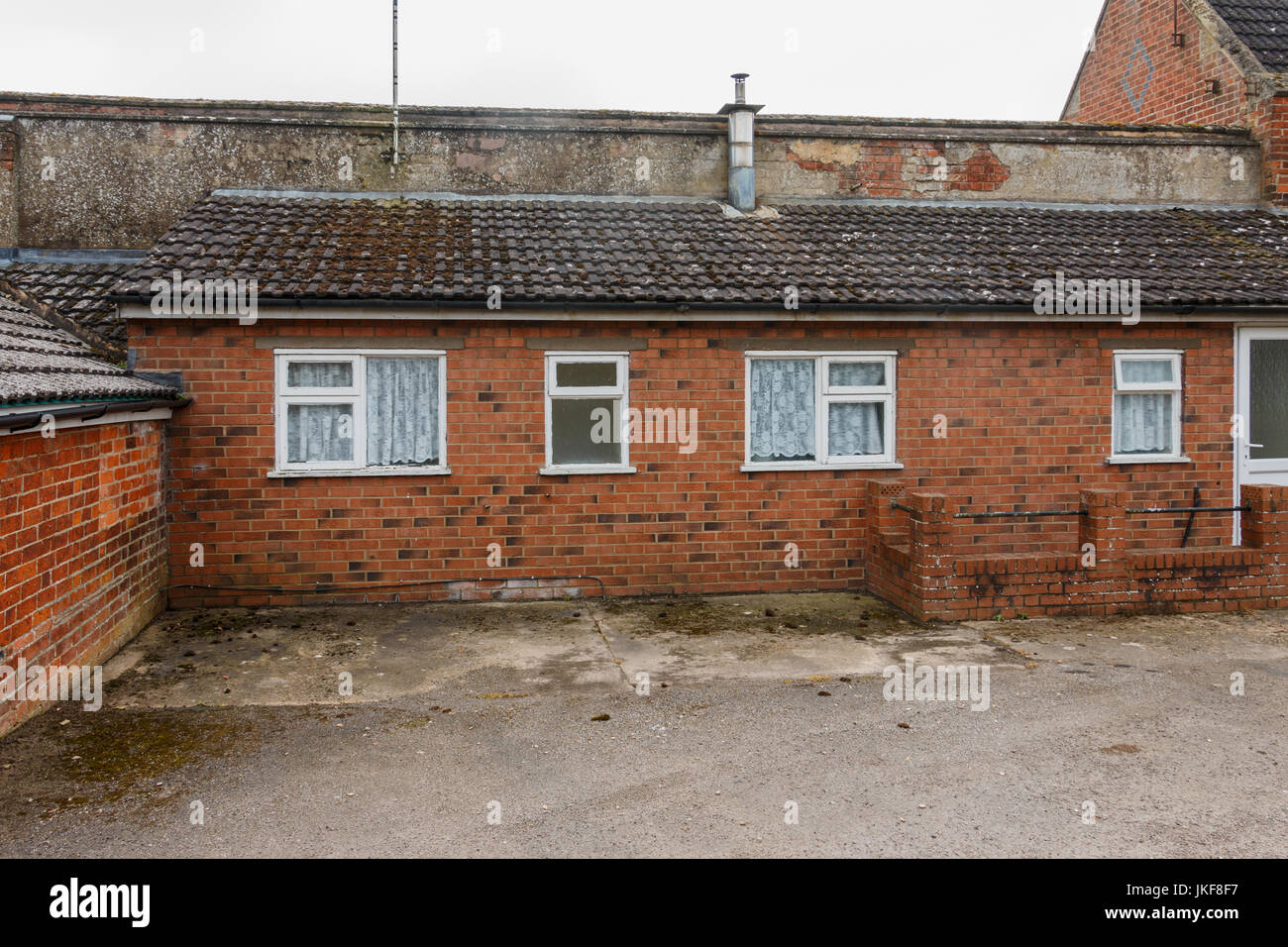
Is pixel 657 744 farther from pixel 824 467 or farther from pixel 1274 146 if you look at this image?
pixel 1274 146

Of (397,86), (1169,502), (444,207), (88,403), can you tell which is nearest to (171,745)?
(88,403)

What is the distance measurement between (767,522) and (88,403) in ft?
19.8

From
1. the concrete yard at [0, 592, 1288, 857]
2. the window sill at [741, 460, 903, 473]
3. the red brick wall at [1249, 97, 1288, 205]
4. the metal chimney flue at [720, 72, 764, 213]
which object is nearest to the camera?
the concrete yard at [0, 592, 1288, 857]

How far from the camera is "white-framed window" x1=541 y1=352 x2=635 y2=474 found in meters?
9.92

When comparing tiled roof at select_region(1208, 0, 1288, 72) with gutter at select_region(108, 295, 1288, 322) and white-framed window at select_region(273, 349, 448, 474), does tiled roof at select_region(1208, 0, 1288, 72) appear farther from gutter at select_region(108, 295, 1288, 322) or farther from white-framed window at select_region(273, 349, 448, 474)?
white-framed window at select_region(273, 349, 448, 474)

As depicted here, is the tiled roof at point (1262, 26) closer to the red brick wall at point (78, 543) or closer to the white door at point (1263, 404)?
the white door at point (1263, 404)

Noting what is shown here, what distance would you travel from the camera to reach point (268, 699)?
6684mm

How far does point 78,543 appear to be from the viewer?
7.04m

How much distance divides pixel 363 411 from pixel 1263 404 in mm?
9766

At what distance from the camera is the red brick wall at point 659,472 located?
370 inches

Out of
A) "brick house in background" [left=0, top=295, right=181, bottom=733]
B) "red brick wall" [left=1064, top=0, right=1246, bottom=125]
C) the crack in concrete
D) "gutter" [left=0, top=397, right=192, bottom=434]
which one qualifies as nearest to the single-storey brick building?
"gutter" [left=0, top=397, right=192, bottom=434]

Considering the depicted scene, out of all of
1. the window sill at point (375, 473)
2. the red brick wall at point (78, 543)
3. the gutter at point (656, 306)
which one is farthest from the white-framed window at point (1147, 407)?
the red brick wall at point (78, 543)

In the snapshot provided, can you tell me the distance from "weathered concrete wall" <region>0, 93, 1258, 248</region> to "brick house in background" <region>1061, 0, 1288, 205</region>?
0.44 meters
